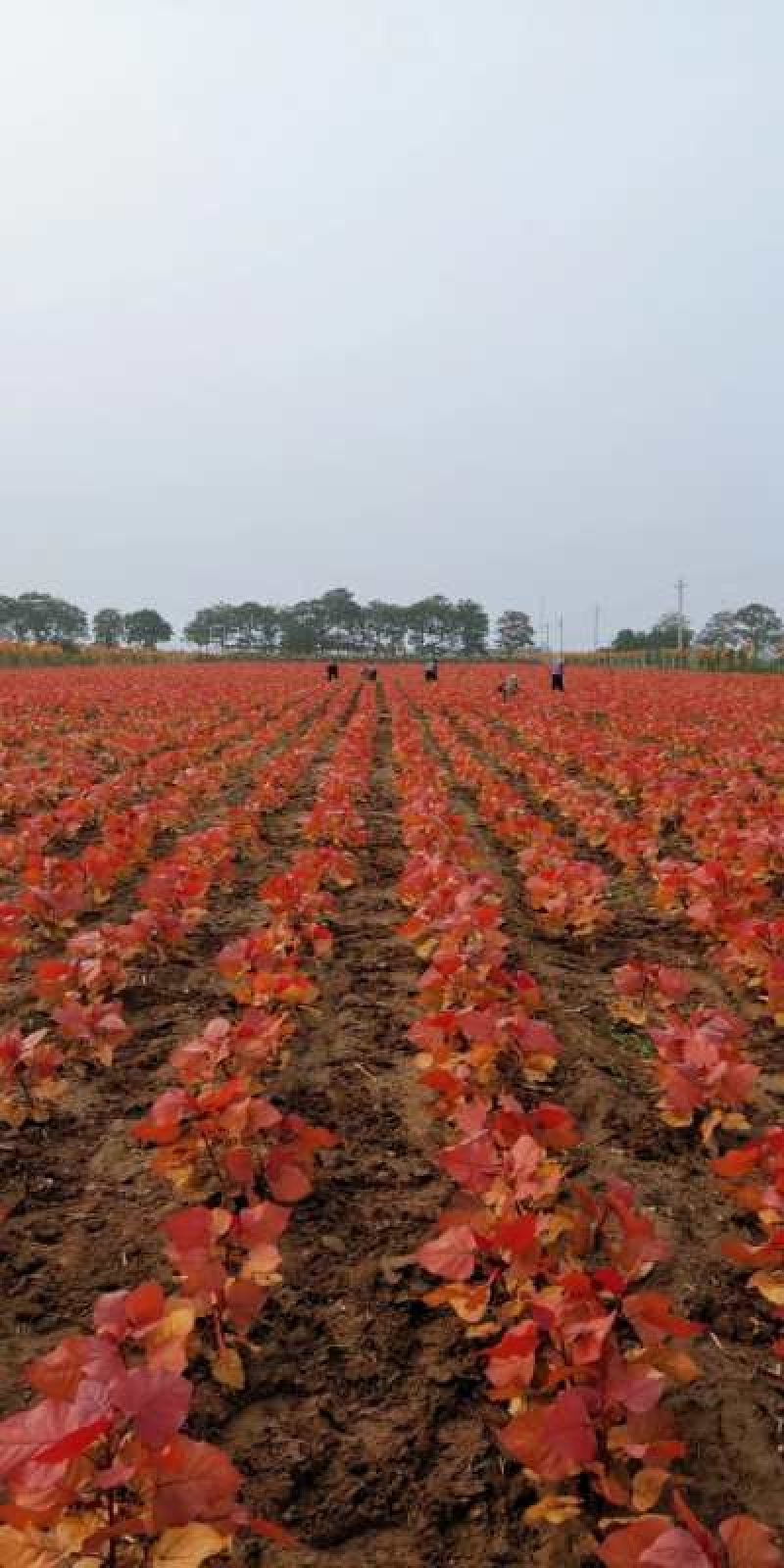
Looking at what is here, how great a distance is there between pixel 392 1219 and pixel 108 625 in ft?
436

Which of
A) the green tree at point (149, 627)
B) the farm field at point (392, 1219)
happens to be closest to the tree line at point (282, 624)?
the green tree at point (149, 627)

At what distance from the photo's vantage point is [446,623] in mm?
120562

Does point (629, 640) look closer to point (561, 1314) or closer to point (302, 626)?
point (302, 626)

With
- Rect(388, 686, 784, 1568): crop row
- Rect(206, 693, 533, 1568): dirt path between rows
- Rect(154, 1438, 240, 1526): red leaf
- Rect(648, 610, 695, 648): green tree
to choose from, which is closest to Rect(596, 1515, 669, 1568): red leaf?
Rect(388, 686, 784, 1568): crop row

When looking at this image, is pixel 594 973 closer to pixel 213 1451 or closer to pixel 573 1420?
pixel 573 1420

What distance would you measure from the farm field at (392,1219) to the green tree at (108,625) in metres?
128

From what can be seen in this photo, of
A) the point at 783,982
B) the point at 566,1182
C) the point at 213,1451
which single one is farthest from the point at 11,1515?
the point at 783,982

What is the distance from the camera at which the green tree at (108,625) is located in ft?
415

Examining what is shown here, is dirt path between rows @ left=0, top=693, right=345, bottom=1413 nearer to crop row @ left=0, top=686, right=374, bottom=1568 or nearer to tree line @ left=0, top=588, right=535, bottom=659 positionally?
crop row @ left=0, top=686, right=374, bottom=1568

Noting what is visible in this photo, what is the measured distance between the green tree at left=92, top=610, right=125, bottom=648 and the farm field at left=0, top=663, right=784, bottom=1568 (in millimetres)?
127695

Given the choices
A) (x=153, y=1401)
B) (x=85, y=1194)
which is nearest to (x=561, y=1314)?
(x=153, y=1401)

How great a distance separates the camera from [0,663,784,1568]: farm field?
5.70ft

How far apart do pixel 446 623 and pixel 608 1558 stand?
399ft

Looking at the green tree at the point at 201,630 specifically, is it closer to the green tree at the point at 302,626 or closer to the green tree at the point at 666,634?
the green tree at the point at 302,626
